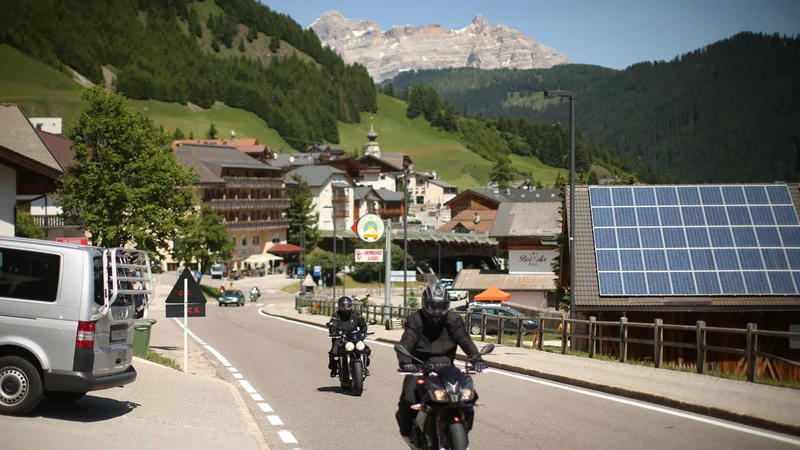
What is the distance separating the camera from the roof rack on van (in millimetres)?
11148

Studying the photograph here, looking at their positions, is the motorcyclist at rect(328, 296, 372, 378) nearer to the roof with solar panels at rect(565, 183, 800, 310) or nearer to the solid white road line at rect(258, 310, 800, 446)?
the solid white road line at rect(258, 310, 800, 446)

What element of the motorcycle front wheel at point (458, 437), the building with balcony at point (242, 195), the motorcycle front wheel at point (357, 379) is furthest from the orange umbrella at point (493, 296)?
the building with balcony at point (242, 195)

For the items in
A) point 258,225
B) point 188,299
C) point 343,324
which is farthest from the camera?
point 258,225

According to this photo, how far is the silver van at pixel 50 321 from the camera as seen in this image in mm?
10688

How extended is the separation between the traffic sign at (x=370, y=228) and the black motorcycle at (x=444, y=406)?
110 feet

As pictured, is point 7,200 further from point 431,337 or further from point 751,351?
point 751,351

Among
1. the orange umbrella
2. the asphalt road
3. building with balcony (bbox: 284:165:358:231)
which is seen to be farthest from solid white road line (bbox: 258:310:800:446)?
building with balcony (bbox: 284:165:358:231)

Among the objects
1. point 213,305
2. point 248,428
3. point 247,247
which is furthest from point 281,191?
point 248,428

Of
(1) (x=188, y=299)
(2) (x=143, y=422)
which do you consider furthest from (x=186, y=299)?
(2) (x=143, y=422)

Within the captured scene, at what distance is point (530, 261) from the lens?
6400cm

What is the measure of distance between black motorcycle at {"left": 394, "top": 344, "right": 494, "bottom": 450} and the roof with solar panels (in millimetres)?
21087

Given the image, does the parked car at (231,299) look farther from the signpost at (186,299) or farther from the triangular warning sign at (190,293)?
the triangular warning sign at (190,293)

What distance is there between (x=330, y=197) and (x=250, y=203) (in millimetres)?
25815

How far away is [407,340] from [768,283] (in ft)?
75.3
